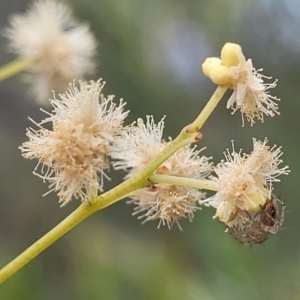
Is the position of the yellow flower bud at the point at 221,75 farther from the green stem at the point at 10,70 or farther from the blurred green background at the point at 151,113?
the blurred green background at the point at 151,113

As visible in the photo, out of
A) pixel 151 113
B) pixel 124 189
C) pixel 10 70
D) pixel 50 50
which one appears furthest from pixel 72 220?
pixel 151 113

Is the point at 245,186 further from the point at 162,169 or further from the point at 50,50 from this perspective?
the point at 50,50

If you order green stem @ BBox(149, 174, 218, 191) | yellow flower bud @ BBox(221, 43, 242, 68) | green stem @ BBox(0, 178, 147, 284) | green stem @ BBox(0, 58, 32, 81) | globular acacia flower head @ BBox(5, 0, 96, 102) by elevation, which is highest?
globular acacia flower head @ BBox(5, 0, 96, 102)

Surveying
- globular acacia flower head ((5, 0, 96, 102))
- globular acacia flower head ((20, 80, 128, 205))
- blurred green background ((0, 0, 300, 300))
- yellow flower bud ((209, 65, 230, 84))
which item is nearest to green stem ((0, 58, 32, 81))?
globular acacia flower head ((5, 0, 96, 102))

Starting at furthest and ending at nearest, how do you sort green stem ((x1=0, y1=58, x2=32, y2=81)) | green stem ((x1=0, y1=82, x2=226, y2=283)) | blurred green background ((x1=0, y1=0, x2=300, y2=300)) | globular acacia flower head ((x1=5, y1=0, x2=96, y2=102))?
blurred green background ((x1=0, y1=0, x2=300, y2=300)) → globular acacia flower head ((x1=5, y1=0, x2=96, y2=102)) → green stem ((x1=0, y1=58, x2=32, y2=81)) → green stem ((x1=0, y1=82, x2=226, y2=283))

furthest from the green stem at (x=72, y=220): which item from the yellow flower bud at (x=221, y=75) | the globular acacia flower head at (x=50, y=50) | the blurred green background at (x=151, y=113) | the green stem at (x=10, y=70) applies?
the blurred green background at (x=151, y=113)

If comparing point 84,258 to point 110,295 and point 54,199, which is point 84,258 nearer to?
point 110,295

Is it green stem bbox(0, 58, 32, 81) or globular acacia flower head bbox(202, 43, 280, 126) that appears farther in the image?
green stem bbox(0, 58, 32, 81)

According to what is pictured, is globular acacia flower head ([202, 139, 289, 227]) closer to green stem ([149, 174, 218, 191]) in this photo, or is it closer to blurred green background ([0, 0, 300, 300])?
green stem ([149, 174, 218, 191])
